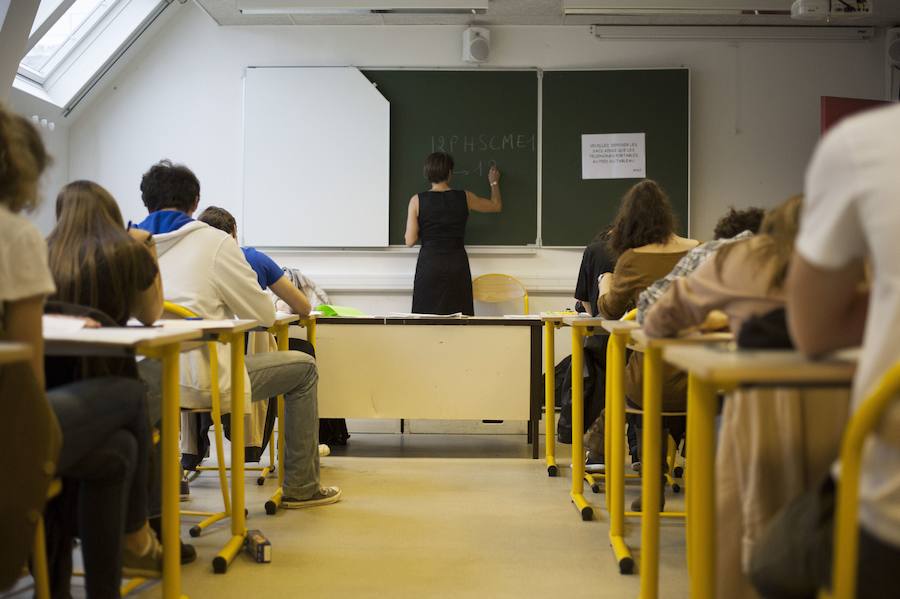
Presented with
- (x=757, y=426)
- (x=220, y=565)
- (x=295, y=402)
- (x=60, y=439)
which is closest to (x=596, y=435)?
(x=295, y=402)

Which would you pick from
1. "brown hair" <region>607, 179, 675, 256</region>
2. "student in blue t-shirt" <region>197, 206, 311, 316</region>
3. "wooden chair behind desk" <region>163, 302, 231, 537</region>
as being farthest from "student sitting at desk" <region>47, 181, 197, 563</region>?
"brown hair" <region>607, 179, 675, 256</region>

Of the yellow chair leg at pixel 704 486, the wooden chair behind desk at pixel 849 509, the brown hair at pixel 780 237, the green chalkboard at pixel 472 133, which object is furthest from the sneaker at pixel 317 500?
the green chalkboard at pixel 472 133

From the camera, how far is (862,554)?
43.2 inches

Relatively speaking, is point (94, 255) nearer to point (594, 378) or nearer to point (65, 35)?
point (594, 378)

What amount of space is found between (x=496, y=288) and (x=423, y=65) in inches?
62.8

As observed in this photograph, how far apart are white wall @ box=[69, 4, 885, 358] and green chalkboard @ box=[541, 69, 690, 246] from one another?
11cm

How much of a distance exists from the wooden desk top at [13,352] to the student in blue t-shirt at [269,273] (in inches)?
85.0

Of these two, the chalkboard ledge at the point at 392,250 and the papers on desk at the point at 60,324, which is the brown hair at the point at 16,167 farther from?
the chalkboard ledge at the point at 392,250

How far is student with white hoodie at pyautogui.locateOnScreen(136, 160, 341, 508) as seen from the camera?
9.50ft

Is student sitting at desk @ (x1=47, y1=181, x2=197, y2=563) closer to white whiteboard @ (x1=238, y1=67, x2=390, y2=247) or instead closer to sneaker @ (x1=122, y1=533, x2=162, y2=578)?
sneaker @ (x1=122, y1=533, x2=162, y2=578)

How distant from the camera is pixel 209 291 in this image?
119 inches

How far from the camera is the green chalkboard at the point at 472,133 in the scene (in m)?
6.11

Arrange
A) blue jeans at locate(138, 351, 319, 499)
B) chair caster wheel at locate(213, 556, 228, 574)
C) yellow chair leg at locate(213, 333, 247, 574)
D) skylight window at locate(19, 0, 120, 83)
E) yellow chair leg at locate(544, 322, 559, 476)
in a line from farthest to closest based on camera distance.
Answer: skylight window at locate(19, 0, 120, 83)
yellow chair leg at locate(544, 322, 559, 476)
blue jeans at locate(138, 351, 319, 499)
yellow chair leg at locate(213, 333, 247, 574)
chair caster wheel at locate(213, 556, 228, 574)

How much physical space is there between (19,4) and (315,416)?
2379mm
